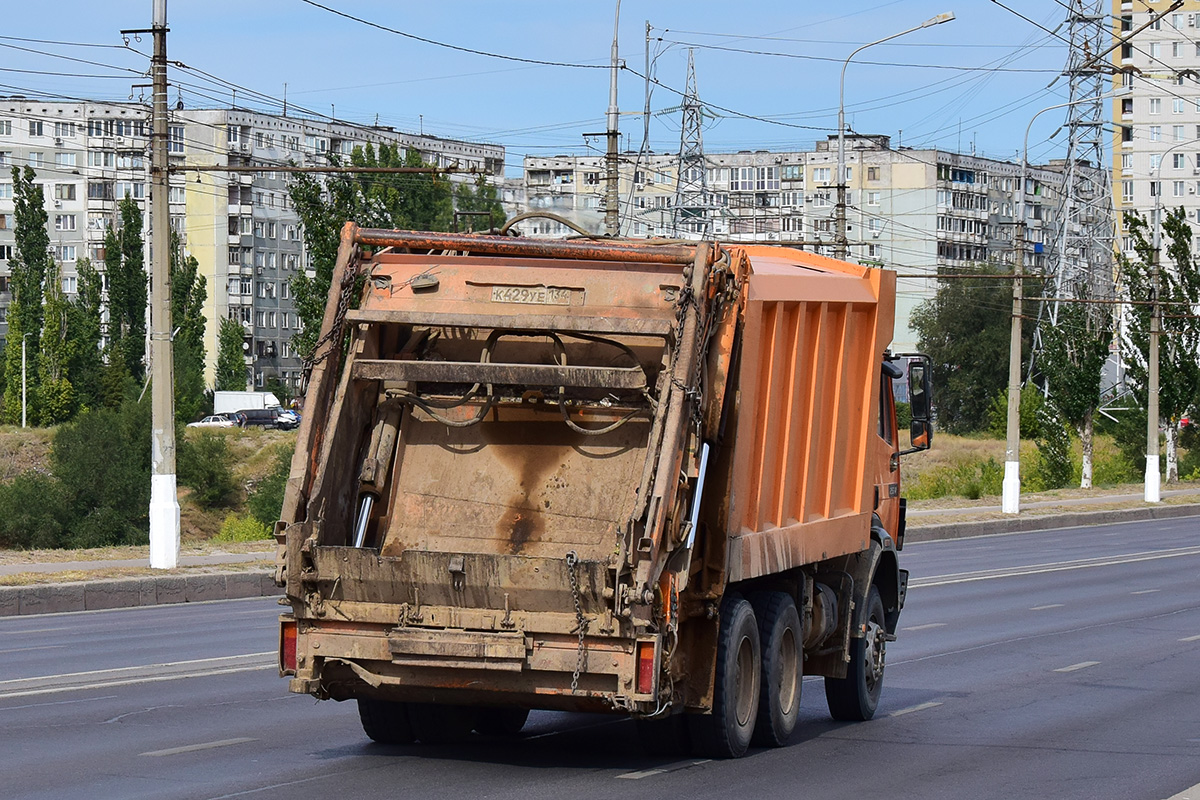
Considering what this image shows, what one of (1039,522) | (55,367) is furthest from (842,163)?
(55,367)

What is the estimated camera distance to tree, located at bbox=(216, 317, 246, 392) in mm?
104250

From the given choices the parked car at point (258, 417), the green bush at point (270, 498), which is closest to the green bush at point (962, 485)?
the green bush at point (270, 498)

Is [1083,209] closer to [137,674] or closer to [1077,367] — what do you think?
[1077,367]

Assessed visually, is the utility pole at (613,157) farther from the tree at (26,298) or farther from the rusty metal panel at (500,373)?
the tree at (26,298)

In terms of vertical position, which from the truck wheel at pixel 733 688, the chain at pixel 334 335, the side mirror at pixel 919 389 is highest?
the chain at pixel 334 335

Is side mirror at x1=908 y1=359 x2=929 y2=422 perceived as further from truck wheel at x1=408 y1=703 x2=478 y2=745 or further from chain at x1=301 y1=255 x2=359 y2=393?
chain at x1=301 y1=255 x2=359 y2=393

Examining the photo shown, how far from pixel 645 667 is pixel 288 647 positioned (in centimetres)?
183

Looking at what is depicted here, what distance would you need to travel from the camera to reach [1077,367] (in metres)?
57.0

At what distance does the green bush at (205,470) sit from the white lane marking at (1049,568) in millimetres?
46210

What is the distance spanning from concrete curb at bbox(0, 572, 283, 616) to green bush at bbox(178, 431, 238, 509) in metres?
47.4

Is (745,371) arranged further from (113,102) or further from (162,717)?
(113,102)

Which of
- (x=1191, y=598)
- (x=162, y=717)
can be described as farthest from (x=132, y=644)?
(x=1191, y=598)

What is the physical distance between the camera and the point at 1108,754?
32.6 feet

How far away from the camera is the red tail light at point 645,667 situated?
8.18 metres
